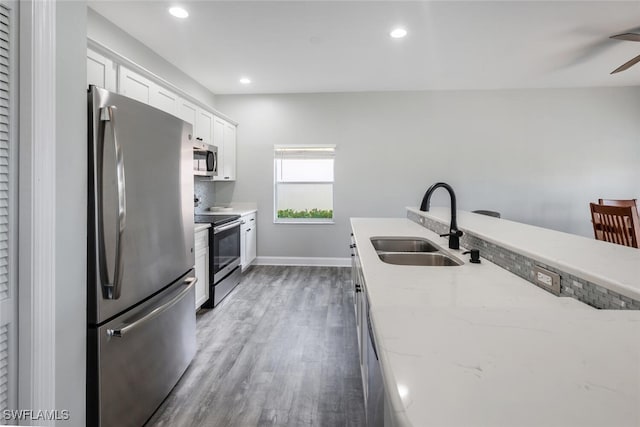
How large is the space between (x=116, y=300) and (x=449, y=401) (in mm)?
1494

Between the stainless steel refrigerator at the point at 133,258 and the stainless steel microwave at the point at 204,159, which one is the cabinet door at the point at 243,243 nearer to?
the stainless steel microwave at the point at 204,159

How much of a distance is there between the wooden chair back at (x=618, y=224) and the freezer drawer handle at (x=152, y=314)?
334cm

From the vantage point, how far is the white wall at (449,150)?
4.70 metres

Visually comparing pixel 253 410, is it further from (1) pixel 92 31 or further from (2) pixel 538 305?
(1) pixel 92 31

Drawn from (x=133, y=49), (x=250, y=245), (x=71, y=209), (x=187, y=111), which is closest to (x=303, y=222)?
(x=250, y=245)

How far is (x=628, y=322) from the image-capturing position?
2.15 feet

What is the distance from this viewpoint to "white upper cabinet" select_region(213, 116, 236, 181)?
429 centimetres

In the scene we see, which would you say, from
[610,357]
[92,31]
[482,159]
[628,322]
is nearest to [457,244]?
[628,322]

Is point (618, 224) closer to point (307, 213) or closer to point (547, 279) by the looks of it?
point (547, 279)

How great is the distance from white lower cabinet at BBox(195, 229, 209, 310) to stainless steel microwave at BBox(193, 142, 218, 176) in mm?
886

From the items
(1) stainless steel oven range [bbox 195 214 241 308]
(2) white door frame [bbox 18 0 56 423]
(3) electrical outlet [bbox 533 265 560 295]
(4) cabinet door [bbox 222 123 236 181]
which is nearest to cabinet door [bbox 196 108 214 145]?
(4) cabinet door [bbox 222 123 236 181]

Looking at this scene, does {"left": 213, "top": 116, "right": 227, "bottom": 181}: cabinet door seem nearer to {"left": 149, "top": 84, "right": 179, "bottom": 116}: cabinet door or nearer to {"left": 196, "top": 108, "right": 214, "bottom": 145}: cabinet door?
{"left": 196, "top": 108, "right": 214, "bottom": 145}: cabinet door

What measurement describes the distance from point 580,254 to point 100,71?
297 cm

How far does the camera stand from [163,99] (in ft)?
9.85
